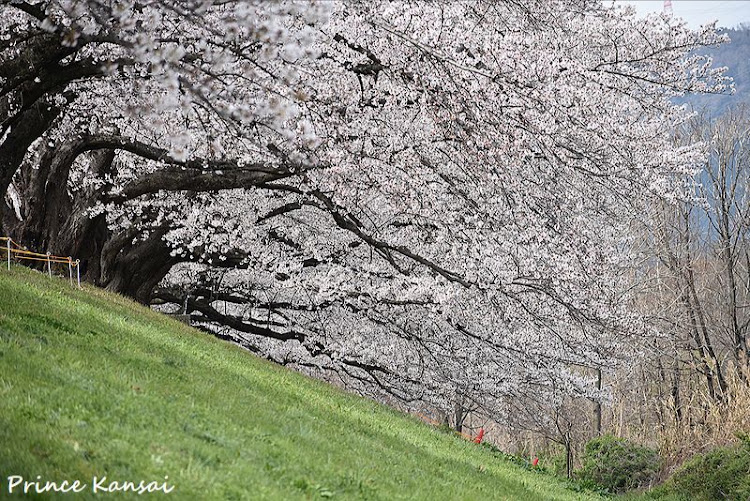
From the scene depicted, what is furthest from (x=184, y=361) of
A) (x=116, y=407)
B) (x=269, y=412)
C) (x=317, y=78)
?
(x=317, y=78)

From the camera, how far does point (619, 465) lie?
18016 millimetres

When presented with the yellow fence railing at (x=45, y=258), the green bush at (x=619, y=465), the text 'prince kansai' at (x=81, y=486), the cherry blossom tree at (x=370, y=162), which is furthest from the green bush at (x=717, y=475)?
the text 'prince kansai' at (x=81, y=486)

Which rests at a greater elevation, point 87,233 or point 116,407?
point 87,233

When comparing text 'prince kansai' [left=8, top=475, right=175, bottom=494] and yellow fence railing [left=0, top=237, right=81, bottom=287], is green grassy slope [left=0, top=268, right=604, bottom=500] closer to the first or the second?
text 'prince kansai' [left=8, top=475, right=175, bottom=494]

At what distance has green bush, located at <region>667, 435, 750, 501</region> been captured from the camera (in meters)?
14.0

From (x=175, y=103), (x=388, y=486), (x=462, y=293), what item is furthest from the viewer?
(x=462, y=293)

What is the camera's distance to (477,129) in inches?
379

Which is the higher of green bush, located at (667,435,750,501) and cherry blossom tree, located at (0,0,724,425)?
cherry blossom tree, located at (0,0,724,425)

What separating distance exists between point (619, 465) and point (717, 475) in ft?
11.4

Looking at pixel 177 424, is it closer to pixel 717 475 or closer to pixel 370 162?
pixel 370 162

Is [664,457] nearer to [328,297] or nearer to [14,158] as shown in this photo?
[328,297]

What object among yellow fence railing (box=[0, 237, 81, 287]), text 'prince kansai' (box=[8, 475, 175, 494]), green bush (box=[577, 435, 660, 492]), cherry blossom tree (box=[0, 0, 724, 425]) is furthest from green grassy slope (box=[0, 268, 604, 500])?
green bush (box=[577, 435, 660, 492])

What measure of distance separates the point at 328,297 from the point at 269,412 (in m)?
7.67

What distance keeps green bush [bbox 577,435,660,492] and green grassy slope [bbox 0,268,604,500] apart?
687 centimetres
